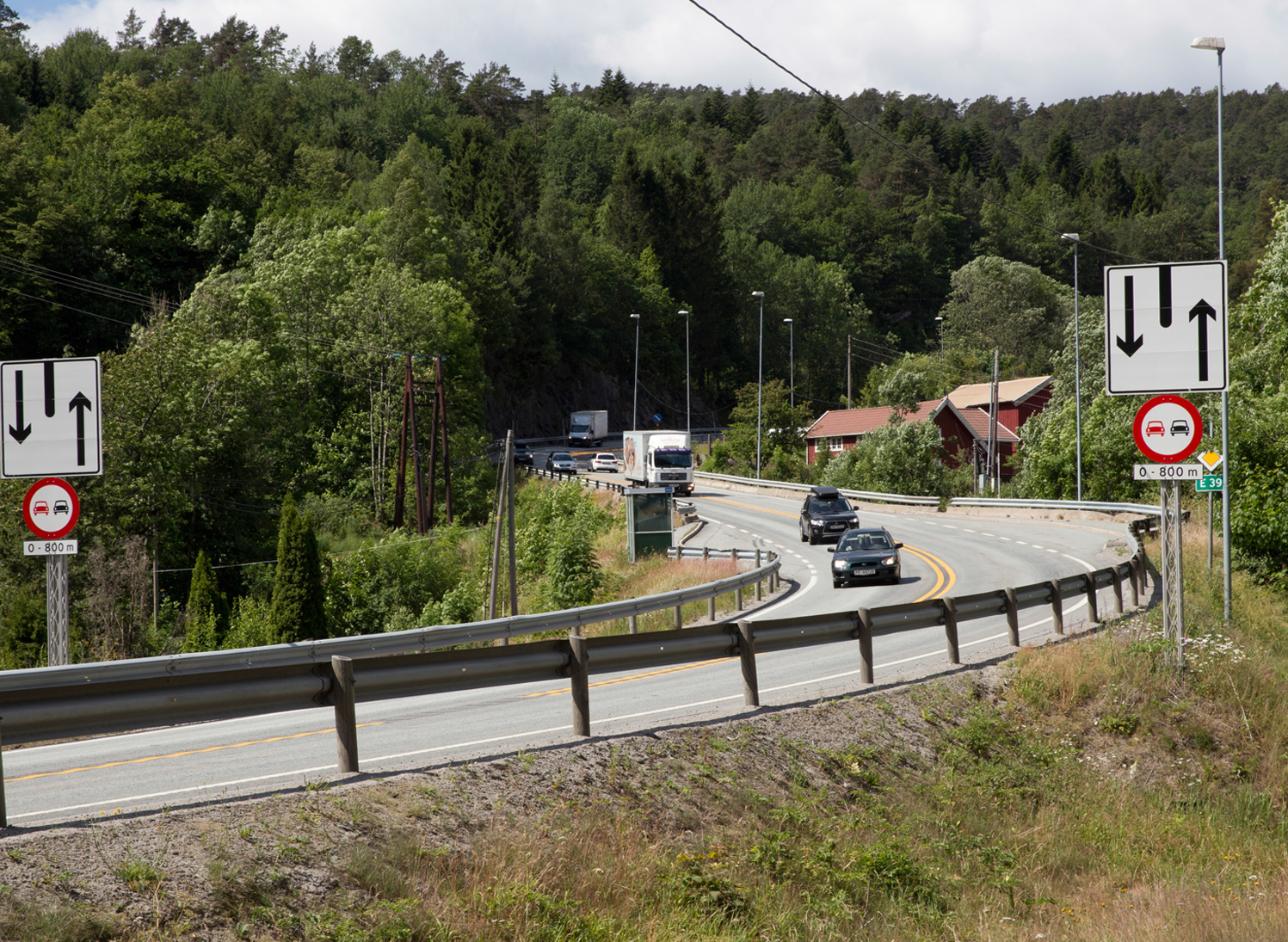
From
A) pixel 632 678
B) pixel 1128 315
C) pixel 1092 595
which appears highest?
pixel 1128 315

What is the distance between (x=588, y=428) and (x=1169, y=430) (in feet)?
277

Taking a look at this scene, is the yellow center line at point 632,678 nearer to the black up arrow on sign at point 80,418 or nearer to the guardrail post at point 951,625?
the guardrail post at point 951,625

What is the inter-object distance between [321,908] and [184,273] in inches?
2962

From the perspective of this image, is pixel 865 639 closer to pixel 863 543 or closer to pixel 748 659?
pixel 748 659

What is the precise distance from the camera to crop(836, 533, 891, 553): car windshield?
2958cm

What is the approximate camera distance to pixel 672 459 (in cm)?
5853

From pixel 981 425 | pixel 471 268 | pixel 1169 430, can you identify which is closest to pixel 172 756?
pixel 1169 430

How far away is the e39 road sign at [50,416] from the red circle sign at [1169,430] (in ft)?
33.1

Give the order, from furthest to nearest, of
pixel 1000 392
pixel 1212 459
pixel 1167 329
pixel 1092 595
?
pixel 1000 392 < pixel 1212 459 < pixel 1092 595 < pixel 1167 329

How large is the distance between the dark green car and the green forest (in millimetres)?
10052

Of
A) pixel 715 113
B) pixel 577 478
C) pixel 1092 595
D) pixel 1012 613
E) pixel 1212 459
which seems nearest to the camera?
pixel 1012 613

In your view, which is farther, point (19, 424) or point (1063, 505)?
point (1063, 505)

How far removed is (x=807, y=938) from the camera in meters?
7.36

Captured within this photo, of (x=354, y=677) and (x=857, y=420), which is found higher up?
(x=857, y=420)
